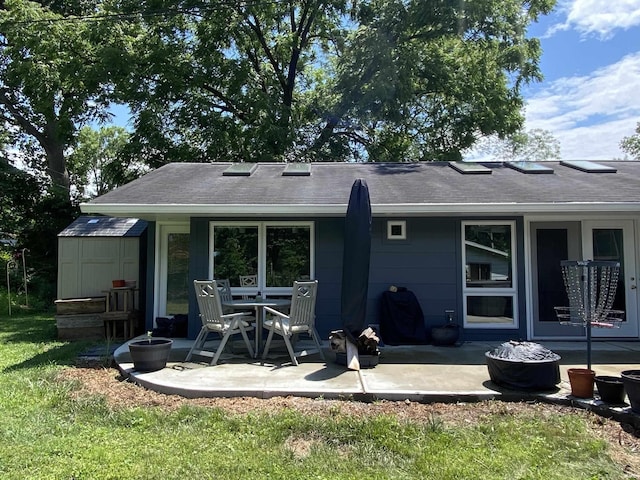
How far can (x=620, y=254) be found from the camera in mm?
7367

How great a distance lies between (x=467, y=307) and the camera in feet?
24.0

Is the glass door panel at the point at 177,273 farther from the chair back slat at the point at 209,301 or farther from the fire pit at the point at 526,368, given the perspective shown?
the fire pit at the point at 526,368

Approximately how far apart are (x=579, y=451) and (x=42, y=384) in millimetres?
5012

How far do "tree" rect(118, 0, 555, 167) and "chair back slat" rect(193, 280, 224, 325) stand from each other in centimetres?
943

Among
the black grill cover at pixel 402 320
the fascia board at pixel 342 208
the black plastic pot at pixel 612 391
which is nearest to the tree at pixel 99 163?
the fascia board at pixel 342 208

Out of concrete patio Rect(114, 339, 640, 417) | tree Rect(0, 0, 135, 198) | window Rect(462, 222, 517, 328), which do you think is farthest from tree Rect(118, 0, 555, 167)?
concrete patio Rect(114, 339, 640, 417)

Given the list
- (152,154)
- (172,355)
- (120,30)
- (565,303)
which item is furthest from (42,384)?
(120,30)

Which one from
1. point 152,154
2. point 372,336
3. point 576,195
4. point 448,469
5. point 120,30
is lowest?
point 448,469

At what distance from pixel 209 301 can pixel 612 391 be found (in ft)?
13.9

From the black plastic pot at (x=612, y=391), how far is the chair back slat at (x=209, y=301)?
156 inches

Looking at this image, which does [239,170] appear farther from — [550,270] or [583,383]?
[583,383]

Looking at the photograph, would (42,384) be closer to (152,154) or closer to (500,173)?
(500,173)

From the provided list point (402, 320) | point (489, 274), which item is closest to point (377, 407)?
point (402, 320)

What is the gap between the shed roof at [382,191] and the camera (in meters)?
6.63
